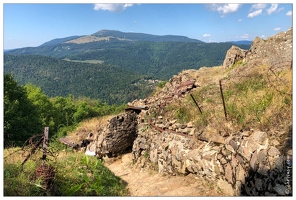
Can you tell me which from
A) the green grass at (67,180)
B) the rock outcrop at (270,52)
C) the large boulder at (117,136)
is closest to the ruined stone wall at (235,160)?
the green grass at (67,180)

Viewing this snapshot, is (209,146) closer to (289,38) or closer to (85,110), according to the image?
(289,38)

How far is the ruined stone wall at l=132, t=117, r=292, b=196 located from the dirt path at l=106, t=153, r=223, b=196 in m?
0.20

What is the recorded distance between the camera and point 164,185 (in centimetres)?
688

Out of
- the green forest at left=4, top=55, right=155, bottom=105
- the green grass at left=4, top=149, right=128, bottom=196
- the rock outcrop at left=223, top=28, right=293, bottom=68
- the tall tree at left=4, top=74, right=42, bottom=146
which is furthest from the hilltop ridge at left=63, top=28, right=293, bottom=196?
the green forest at left=4, top=55, right=155, bottom=105

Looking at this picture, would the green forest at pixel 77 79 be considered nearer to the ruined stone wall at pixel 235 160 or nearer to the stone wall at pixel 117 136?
the stone wall at pixel 117 136

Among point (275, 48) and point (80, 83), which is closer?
point (275, 48)

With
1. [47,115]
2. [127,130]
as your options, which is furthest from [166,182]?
[47,115]

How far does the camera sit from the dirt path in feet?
20.0

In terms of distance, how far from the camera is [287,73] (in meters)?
9.34

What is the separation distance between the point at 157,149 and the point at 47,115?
28.9m

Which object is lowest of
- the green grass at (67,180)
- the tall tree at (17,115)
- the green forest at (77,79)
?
the green forest at (77,79)

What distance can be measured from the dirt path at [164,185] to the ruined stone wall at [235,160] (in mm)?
201

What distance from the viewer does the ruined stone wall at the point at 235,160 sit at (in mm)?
4812

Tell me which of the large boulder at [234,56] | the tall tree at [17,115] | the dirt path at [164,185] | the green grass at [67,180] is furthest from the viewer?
the tall tree at [17,115]
